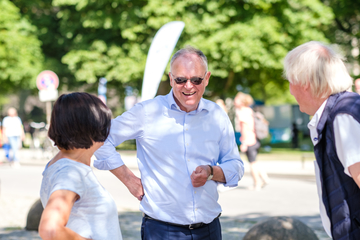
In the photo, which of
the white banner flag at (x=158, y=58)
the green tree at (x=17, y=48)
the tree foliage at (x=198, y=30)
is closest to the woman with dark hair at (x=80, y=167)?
the white banner flag at (x=158, y=58)

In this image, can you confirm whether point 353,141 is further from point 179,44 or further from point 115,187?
point 179,44

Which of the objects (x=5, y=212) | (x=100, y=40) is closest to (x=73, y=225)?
(x=5, y=212)

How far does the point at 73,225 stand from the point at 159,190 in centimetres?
111

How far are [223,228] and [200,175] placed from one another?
3.89m

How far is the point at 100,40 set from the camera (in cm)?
2061

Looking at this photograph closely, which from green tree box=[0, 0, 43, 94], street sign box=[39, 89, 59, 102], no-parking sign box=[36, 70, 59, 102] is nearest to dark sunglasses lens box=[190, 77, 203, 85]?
street sign box=[39, 89, 59, 102]

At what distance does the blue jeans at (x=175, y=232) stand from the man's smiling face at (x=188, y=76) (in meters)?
0.76

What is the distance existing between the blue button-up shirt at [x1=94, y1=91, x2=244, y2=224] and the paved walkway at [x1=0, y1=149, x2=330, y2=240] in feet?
10.3

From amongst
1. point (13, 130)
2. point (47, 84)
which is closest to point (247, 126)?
point (13, 130)

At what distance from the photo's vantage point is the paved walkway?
649 centimetres

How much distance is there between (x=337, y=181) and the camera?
2.05 m

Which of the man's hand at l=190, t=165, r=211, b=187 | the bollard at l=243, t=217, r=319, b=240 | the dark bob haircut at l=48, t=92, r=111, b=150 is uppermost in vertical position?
the dark bob haircut at l=48, t=92, r=111, b=150

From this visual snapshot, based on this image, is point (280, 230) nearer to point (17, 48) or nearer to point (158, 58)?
point (158, 58)

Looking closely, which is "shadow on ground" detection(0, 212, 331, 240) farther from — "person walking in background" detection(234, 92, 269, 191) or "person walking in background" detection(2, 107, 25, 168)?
"person walking in background" detection(2, 107, 25, 168)
